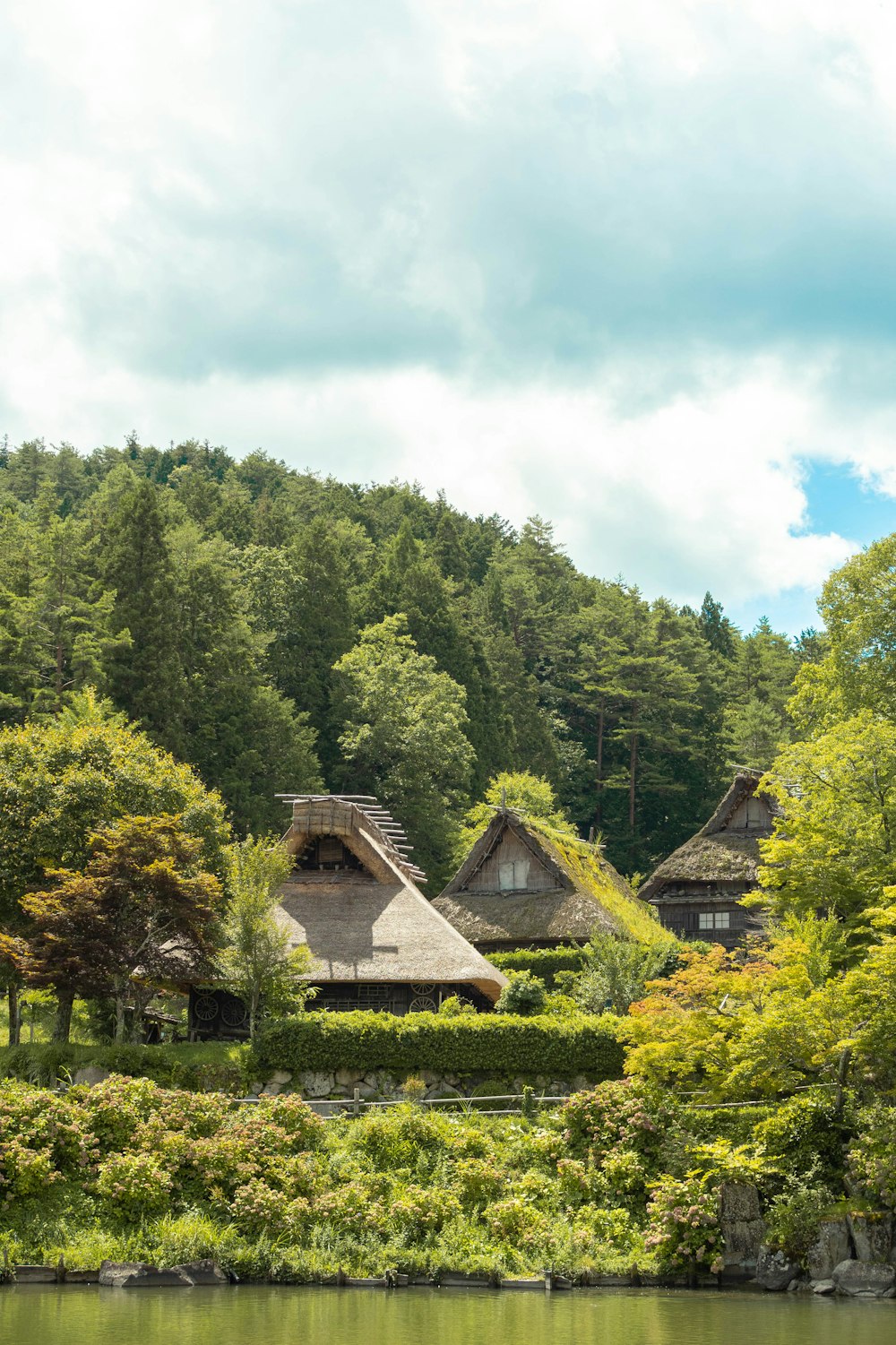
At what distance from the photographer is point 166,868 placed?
98.5 feet

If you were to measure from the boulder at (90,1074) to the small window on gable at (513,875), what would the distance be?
19.8 metres

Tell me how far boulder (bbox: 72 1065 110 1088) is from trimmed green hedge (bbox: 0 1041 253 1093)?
0.07m

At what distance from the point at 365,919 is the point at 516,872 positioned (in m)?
11.6

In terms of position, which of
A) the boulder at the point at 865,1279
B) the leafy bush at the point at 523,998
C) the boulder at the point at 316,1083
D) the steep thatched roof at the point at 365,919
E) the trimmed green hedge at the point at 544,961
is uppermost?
the steep thatched roof at the point at 365,919

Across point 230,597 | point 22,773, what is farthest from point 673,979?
point 230,597

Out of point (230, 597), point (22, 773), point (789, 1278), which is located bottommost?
point (789, 1278)

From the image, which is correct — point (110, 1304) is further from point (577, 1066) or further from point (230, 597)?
point (230, 597)

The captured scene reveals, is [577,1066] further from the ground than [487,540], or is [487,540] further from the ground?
[487,540]

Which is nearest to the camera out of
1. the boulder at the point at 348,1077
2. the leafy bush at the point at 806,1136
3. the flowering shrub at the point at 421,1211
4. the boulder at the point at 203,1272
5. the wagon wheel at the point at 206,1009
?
the boulder at the point at 203,1272

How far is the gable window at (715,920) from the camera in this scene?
5291 centimetres

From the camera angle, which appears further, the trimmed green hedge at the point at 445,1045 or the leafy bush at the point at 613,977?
the leafy bush at the point at 613,977

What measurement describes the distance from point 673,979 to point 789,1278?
292 inches

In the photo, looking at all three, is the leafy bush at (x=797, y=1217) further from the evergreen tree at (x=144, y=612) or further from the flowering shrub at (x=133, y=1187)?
the evergreen tree at (x=144, y=612)

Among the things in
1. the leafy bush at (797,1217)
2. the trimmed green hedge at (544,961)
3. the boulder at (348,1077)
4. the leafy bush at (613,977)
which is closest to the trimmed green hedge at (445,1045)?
the boulder at (348,1077)
